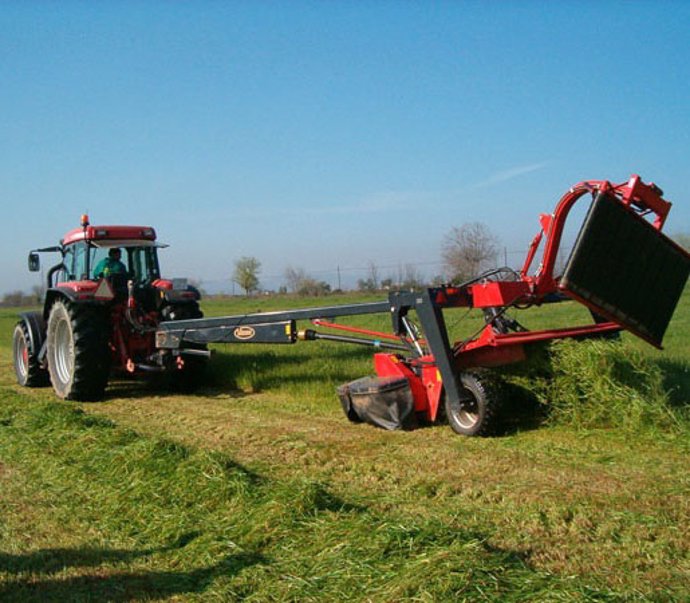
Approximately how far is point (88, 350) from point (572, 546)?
6.44 meters

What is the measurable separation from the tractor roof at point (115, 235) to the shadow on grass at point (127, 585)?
21.4 feet

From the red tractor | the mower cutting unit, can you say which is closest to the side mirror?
the red tractor

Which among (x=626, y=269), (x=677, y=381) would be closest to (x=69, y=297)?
(x=626, y=269)

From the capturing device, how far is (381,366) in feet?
21.4

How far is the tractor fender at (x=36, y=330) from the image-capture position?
995 cm

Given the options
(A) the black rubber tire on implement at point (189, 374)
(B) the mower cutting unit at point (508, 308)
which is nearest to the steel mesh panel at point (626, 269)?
(B) the mower cutting unit at point (508, 308)

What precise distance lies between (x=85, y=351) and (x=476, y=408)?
15.8 ft

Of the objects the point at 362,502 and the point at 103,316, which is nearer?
the point at 362,502

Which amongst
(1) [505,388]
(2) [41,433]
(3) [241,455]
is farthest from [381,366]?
(2) [41,433]

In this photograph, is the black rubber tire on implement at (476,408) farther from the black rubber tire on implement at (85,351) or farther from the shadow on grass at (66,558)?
the black rubber tire on implement at (85,351)

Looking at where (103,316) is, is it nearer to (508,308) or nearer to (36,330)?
(36,330)

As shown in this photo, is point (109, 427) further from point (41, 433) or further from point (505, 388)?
point (505, 388)

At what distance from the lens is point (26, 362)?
1021 cm

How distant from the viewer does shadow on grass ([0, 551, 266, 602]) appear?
319 cm
